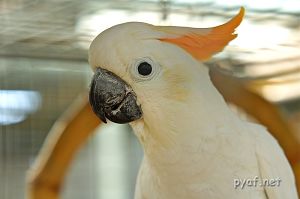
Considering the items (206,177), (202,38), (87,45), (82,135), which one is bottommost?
(82,135)

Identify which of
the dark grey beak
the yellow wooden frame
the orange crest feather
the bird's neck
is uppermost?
the orange crest feather

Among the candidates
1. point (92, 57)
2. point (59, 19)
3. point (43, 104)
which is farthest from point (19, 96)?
point (92, 57)

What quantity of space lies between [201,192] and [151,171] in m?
0.11

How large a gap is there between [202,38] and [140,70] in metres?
0.14

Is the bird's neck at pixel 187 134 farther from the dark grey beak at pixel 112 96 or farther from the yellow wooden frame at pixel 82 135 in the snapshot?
the yellow wooden frame at pixel 82 135

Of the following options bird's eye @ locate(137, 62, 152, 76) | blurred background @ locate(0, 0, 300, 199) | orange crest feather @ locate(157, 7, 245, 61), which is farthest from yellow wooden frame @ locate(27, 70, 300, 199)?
bird's eye @ locate(137, 62, 152, 76)

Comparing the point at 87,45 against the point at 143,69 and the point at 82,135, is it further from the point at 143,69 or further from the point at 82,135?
the point at 143,69

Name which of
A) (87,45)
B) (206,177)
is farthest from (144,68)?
(87,45)

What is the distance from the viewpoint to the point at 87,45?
4.11ft

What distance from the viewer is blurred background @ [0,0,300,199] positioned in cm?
126

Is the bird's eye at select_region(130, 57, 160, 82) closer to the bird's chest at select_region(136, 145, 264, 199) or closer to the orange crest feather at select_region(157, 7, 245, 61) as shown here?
the orange crest feather at select_region(157, 7, 245, 61)

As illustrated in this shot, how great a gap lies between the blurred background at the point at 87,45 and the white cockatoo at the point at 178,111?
0.18 metres

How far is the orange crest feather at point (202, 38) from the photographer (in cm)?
95

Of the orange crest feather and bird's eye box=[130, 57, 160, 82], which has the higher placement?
the orange crest feather
